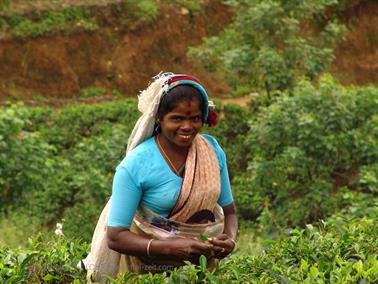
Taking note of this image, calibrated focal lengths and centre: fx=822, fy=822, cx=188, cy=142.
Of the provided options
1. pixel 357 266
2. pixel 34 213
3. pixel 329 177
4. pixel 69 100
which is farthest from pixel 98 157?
pixel 357 266

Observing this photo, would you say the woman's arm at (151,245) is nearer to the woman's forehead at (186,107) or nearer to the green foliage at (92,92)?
the woman's forehead at (186,107)

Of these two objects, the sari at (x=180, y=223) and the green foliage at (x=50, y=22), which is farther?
the green foliage at (x=50, y=22)

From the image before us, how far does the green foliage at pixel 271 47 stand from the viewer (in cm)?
1129

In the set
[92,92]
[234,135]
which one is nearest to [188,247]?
[234,135]

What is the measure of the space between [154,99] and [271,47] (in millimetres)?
8376

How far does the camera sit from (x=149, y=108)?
11.0 feet

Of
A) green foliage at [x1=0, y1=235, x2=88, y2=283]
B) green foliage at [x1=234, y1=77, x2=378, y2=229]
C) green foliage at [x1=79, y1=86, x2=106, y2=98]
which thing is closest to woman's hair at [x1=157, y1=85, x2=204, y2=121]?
green foliage at [x1=0, y1=235, x2=88, y2=283]

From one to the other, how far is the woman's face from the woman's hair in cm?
1

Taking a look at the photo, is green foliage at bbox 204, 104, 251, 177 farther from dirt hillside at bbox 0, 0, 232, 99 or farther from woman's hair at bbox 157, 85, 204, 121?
woman's hair at bbox 157, 85, 204, 121

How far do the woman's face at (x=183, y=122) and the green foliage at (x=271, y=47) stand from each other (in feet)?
26.1

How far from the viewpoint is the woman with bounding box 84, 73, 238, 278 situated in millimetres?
3203

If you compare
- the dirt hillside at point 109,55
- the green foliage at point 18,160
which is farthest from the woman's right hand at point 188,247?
the dirt hillside at point 109,55

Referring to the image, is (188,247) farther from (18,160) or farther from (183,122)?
(18,160)

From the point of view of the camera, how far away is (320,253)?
357 centimetres
